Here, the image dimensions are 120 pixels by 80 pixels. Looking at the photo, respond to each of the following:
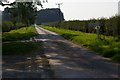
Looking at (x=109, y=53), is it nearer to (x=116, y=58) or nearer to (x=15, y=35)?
(x=116, y=58)

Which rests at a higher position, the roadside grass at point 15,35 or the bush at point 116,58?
the roadside grass at point 15,35

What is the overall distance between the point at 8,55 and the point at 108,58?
7.68m

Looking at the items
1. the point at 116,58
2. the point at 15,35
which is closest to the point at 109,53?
the point at 116,58

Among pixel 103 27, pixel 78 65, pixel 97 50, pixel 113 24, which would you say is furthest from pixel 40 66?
pixel 103 27

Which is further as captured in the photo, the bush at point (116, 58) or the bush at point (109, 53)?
the bush at point (109, 53)

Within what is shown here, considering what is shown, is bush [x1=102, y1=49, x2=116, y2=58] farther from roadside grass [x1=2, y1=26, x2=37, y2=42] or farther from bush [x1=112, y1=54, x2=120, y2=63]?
roadside grass [x1=2, y1=26, x2=37, y2=42]

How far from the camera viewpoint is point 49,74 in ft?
43.3

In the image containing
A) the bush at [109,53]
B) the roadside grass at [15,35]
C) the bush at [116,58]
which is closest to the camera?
the bush at [116,58]

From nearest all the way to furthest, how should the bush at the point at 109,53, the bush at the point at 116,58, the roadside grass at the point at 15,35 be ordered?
the bush at the point at 116,58 < the bush at the point at 109,53 < the roadside grass at the point at 15,35

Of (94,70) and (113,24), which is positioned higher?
(113,24)

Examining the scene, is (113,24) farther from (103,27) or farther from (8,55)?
(8,55)

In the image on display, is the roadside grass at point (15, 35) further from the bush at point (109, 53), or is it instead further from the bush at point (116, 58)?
the bush at point (116, 58)

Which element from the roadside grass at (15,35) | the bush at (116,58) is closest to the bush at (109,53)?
the bush at (116,58)

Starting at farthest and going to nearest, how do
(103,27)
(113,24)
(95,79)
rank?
(103,27), (113,24), (95,79)
